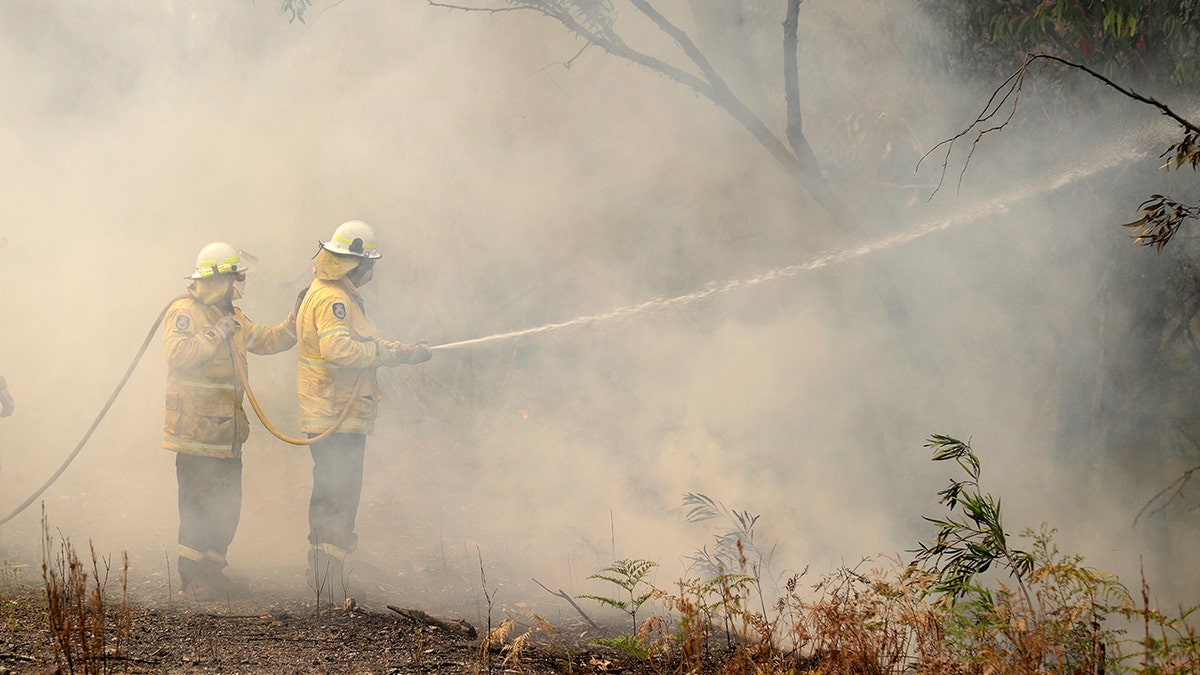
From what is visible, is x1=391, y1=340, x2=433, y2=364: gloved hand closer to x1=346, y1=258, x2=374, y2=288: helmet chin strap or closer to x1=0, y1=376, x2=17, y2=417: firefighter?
x1=346, y1=258, x2=374, y2=288: helmet chin strap

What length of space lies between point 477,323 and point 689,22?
395cm

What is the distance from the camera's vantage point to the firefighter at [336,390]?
538 centimetres

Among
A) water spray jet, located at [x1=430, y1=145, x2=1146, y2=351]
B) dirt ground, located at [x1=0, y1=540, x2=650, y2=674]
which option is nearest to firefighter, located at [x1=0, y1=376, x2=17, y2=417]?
dirt ground, located at [x1=0, y1=540, x2=650, y2=674]

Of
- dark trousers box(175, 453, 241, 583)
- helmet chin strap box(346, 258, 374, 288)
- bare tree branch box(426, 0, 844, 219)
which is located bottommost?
dark trousers box(175, 453, 241, 583)

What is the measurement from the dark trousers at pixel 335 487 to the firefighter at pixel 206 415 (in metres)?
0.52

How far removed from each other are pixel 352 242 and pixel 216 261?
77cm

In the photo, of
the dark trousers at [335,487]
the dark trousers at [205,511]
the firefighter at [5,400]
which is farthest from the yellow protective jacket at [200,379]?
the firefighter at [5,400]

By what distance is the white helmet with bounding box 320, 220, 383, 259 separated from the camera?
5.43 meters

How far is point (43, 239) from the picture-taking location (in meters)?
A: 10.7

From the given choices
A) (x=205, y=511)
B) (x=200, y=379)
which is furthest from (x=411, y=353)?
(x=205, y=511)

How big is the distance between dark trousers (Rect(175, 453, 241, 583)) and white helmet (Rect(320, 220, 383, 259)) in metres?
1.38

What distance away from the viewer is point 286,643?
4.19 m

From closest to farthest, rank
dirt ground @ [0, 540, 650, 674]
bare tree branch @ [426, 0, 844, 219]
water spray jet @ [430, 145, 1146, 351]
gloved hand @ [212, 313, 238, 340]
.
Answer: dirt ground @ [0, 540, 650, 674], gloved hand @ [212, 313, 238, 340], bare tree branch @ [426, 0, 844, 219], water spray jet @ [430, 145, 1146, 351]

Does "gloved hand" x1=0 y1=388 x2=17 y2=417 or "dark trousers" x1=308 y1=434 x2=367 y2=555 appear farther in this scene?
"gloved hand" x1=0 y1=388 x2=17 y2=417
